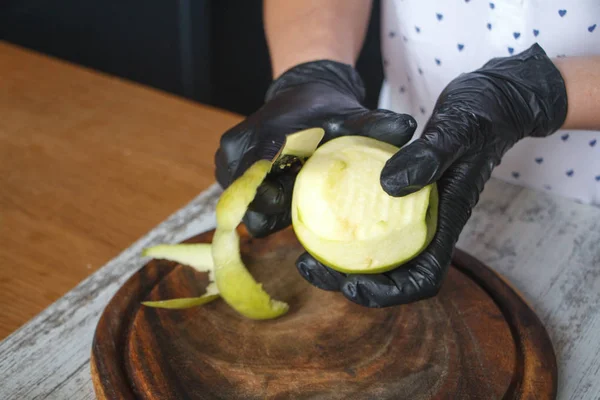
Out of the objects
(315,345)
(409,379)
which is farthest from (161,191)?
(409,379)

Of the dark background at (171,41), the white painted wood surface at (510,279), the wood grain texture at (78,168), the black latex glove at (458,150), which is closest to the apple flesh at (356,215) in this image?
Result: the black latex glove at (458,150)

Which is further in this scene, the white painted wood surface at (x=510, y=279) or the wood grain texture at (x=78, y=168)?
the wood grain texture at (x=78, y=168)

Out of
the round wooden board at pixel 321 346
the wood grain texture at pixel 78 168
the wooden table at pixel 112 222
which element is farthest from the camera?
the wood grain texture at pixel 78 168

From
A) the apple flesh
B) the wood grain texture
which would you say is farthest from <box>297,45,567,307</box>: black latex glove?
the wood grain texture

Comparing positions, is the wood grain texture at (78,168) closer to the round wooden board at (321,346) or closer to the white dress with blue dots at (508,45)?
the round wooden board at (321,346)

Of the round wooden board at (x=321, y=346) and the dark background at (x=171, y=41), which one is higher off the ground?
the round wooden board at (x=321, y=346)

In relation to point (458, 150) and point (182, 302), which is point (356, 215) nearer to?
point (458, 150)

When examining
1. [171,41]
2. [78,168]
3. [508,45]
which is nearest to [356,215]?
[508,45]

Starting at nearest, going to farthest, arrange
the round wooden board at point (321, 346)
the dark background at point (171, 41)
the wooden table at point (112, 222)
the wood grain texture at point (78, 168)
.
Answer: the round wooden board at point (321, 346)
the wooden table at point (112, 222)
the wood grain texture at point (78, 168)
the dark background at point (171, 41)

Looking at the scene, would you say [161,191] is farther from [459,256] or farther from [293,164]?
[459,256]
